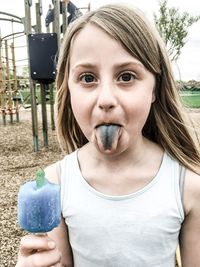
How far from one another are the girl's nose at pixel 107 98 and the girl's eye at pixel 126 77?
0.05 metres

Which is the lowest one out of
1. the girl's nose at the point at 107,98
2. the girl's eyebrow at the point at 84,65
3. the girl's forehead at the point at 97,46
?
the girl's nose at the point at 107,98

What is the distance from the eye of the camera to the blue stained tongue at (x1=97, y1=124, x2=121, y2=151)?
0.98 metres

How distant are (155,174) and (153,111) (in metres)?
0.23

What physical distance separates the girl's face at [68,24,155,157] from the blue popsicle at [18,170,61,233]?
19 cm

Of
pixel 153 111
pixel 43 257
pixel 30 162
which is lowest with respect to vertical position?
pixel 30 162

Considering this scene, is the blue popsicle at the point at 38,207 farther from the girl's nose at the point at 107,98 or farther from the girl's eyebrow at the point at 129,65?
the girl's eyebrow at the point at 129,65

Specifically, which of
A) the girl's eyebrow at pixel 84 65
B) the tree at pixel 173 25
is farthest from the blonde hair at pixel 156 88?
the tree at pixel 173 25

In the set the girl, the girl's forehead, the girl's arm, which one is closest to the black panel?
the girl

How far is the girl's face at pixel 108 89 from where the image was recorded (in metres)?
0.99

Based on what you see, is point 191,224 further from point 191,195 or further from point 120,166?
point 120,166

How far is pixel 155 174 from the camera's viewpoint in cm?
117

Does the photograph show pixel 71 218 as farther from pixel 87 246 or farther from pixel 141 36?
pixel 141 36

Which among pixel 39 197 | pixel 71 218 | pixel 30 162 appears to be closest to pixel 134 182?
pixel 71 218

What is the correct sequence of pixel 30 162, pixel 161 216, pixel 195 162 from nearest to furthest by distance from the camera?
1. pixel 161 216
2. pixel 195 162
3. pixel 30 162
